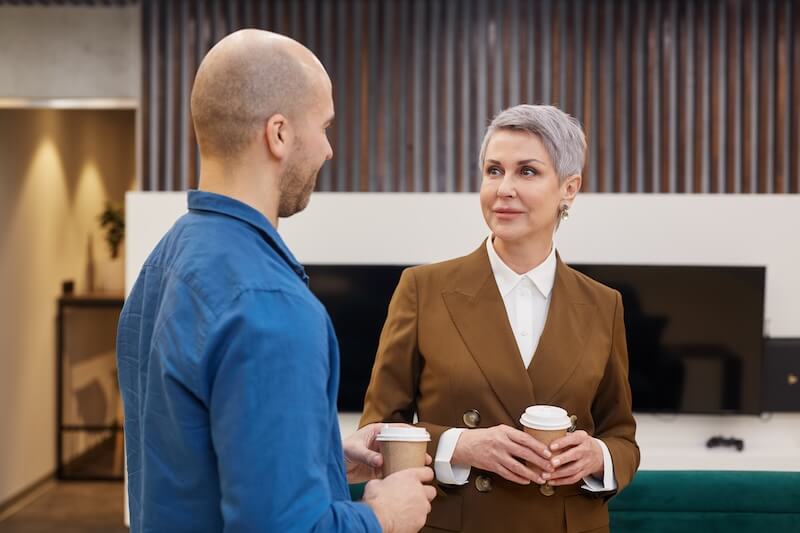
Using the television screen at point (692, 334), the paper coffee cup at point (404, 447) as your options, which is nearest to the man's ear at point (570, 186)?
the paper coffee cup at point (404, 447)

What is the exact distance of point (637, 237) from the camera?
4238 millimetres

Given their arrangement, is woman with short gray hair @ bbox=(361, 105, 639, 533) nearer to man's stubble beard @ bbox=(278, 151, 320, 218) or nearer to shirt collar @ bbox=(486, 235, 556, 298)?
shirt collar @ bbox=(486, 235, 556, 298)

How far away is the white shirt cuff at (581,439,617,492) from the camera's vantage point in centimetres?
164

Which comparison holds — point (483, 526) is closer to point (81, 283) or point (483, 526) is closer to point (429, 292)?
point (429, 292)

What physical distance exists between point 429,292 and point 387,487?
626mm

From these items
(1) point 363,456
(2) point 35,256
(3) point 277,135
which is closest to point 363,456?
(1) point 363,456

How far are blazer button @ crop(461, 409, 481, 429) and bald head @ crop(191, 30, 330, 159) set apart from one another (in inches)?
31.0

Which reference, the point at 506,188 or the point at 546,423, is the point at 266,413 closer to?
the point at 546,423

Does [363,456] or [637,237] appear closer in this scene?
[363,456]

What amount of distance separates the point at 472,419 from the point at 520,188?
487 mm

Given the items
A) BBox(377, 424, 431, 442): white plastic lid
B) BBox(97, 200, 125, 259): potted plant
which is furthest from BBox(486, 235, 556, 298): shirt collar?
BBox(97, 200, 125, 259): potted plant

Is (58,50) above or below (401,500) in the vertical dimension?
above

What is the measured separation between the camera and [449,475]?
165cm

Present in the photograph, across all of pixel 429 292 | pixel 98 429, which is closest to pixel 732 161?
pixel 429 292
